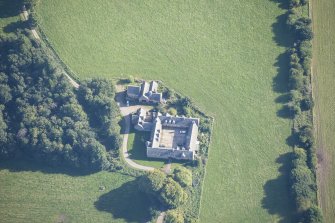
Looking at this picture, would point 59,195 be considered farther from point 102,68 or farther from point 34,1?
point 34,1

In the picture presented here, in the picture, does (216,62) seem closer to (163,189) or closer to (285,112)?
(285,112)

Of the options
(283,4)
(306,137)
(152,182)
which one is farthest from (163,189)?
(283,4)

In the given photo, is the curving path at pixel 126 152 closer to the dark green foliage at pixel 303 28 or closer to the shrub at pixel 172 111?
the shrub at pixel 172 111

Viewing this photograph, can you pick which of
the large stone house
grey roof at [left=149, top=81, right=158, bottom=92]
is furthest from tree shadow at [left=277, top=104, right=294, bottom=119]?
grey roof at [left=149, top=81, right=158, bottom=92]

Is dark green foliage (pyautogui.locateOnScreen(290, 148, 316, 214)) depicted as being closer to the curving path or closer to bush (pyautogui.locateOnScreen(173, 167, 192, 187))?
bush (pyautogui.locateOnScreen(173, 167, 192, 187))

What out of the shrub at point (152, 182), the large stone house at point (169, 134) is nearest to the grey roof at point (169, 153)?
the large stone house at point (169, 134)
